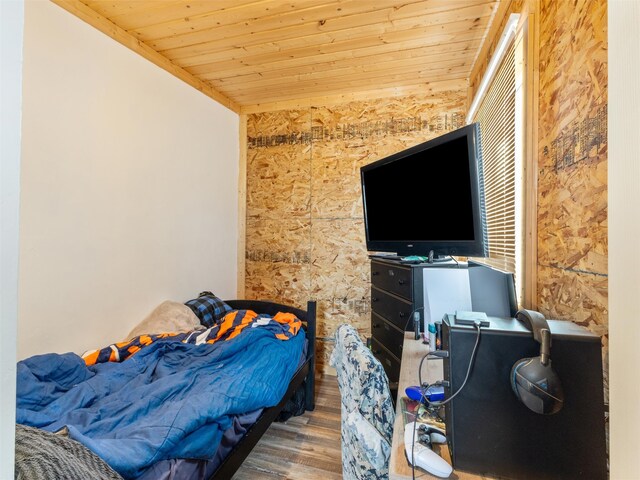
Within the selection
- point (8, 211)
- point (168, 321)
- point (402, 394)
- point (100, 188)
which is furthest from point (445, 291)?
point (100, 188)

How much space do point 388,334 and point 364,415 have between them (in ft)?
3.63

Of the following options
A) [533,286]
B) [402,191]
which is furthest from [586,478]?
[402,191]

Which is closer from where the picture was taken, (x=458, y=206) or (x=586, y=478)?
(x=586, y=478)

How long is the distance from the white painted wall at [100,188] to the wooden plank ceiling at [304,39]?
0.18 m

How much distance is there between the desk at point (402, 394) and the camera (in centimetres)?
72

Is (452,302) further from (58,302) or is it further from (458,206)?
(58,302)

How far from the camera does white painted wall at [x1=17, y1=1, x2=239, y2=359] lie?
1.55 metres

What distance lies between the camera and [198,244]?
2734 millimetres

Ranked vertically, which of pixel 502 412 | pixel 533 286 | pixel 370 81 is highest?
pixel 370 81

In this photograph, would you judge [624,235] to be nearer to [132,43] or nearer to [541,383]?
[541,383]

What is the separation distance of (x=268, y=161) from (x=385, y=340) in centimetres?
215

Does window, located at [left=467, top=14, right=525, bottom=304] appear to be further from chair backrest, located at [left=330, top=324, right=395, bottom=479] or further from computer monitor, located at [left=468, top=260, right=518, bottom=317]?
chair backrest, located at [left=330, top=324, right=395, bottom=479]

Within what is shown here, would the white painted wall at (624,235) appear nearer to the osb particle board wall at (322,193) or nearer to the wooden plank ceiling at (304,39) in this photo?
the wooden plank ceiling at (304,39)

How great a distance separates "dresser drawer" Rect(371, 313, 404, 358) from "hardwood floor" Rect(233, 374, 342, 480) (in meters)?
0.69
